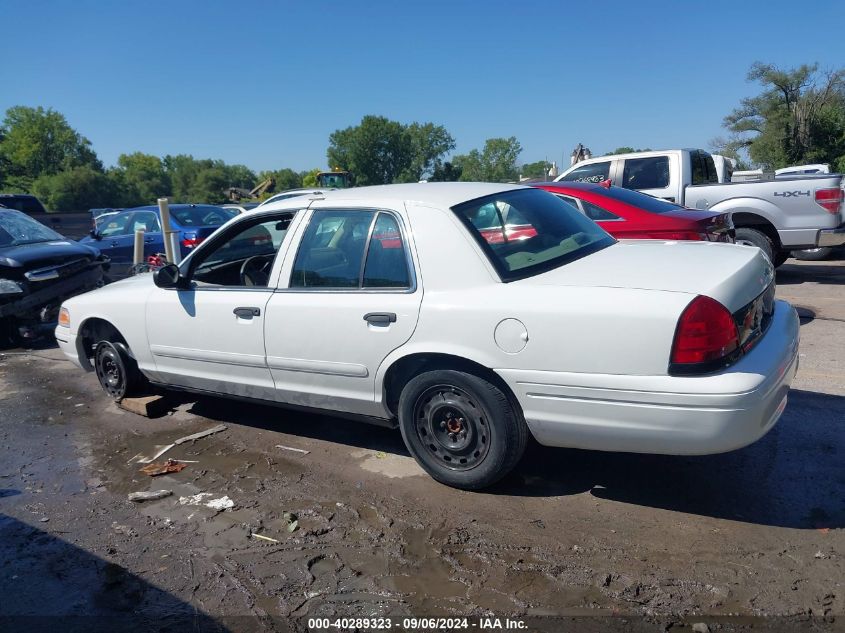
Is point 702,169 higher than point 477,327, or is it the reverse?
point 702,169

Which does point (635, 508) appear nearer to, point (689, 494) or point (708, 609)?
point (689, 494)

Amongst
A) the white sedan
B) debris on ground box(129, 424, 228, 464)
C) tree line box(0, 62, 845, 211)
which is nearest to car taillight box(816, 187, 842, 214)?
the white sedan

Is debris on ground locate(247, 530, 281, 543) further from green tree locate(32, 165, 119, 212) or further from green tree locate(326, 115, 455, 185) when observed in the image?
green tree locate(326, 115, 455, 185)

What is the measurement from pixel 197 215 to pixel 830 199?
10.3 m

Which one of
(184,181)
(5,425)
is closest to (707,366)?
(5,425)

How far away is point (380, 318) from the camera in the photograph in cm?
370

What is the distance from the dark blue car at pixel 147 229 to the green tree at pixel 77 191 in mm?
54769

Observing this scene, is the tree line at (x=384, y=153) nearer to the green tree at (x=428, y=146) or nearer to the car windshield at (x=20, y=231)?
the green tree at (x=428, y=146)

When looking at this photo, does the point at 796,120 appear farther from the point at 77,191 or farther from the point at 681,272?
the point at 77,191

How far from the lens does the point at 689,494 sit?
3.53m

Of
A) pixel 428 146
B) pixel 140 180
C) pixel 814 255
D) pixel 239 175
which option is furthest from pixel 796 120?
pixel 239 175

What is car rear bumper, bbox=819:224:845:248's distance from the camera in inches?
337

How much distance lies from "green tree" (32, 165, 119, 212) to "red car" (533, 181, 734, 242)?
2489 inches

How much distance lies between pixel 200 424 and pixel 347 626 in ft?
9.64
